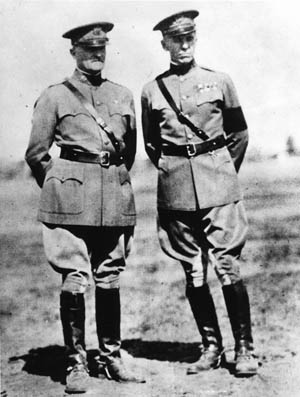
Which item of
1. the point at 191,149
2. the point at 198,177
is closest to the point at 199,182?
the point at 198,177

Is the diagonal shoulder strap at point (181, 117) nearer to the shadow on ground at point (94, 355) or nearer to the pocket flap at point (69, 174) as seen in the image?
the pocket flap at point (69, 174)

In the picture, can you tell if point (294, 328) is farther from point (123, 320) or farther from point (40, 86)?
point (40, 86)

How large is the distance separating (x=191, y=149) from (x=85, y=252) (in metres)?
0.87

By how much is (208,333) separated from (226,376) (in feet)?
0.99

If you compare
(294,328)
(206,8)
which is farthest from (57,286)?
(206,8)

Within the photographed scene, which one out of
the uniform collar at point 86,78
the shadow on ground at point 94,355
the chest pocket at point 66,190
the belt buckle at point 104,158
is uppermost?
the uniform collar at point 86,78

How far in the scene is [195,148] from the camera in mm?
4195

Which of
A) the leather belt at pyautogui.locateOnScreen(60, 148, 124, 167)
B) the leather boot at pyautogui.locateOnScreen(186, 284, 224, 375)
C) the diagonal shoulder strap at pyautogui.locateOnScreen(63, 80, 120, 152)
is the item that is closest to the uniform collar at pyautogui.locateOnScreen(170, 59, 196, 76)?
the diagonal shoulder strap at pyautogui.locateOnScreen(63, 80, 120, 152)

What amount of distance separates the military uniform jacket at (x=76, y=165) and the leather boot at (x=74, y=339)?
1.48ft

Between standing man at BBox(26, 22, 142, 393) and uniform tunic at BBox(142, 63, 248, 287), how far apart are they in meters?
0.25

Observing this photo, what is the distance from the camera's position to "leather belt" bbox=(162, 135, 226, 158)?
13.8 feet

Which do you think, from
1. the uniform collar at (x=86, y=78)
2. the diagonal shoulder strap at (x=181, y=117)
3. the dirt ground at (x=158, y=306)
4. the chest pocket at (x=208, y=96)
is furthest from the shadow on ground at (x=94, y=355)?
the uniform collar at (x=86, y=78)

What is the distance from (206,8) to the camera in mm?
4465

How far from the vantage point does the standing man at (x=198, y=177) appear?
164 inches
